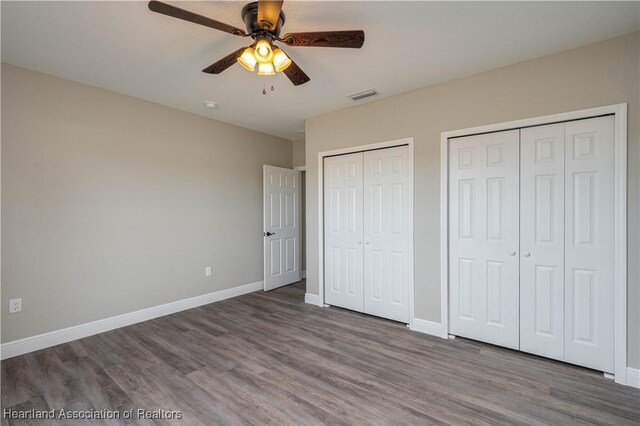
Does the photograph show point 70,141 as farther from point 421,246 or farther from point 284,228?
point 421,246

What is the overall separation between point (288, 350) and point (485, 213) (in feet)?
7.64

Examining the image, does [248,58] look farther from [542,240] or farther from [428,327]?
[428,327]

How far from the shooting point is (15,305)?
8.89 ft

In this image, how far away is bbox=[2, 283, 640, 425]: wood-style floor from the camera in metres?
1.95

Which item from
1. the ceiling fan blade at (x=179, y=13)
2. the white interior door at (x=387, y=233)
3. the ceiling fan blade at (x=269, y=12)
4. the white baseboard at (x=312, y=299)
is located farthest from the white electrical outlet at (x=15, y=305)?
the white interior door at (x=387, y=233)

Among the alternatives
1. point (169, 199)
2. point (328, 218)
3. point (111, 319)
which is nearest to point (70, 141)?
point (169, 199)

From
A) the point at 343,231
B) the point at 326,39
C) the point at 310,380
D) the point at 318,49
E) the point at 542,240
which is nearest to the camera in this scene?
the point at 326,39

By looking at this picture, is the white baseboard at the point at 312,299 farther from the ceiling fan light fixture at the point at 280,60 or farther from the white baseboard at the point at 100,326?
the ceiling fan light fixture at the point at 280,60

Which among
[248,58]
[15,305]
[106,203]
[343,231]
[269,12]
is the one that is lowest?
[15,305]

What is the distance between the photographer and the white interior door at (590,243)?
2338 millimetres

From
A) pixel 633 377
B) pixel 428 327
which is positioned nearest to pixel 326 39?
pixel 428 327

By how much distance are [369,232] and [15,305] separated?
11.9ft

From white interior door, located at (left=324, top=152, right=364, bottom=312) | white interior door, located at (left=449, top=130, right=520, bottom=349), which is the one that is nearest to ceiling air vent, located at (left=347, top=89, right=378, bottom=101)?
white interior door, located at (left=324, top=152, right=364, bottom=312)

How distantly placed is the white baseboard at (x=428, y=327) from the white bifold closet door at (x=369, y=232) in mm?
162
